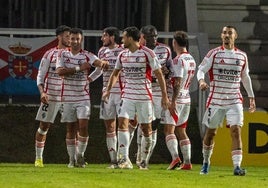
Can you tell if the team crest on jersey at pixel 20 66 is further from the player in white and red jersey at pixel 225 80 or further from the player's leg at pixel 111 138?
the player in white and red jersey at pixel 225 80

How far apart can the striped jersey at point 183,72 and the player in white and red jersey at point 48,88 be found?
1846mm

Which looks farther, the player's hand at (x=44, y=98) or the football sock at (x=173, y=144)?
the player's hand at (x=44, y=98)

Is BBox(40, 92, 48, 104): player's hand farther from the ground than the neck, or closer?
closer

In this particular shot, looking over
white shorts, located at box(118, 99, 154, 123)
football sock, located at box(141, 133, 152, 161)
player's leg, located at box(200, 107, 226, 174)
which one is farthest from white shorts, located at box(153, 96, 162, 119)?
player's leg, located at box(200, 107, 226, 174)

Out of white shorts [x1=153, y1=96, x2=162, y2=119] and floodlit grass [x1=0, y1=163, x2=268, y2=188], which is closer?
floodlit grass [x1=0, y1=163, x2=268, y2=188]

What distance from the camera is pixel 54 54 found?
20625mm

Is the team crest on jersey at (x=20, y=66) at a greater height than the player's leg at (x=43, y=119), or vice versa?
the team crest on jersey at (x=20, y=66)

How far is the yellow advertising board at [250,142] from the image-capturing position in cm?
2316

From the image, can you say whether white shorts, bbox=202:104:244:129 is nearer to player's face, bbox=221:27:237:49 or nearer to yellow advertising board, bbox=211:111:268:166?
player's face, bbox=221:27:237:49

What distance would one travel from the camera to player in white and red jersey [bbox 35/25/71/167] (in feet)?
67.3

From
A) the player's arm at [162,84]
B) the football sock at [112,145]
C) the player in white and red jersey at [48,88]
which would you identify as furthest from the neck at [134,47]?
the football sock at [112,145]

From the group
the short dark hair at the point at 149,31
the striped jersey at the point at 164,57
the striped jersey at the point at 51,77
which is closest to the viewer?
the short dark hair at the point at 149,31

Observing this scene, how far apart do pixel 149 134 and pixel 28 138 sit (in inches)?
177

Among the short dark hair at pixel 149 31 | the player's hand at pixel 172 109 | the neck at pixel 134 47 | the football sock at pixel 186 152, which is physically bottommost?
the football sock at pixel 186 152
